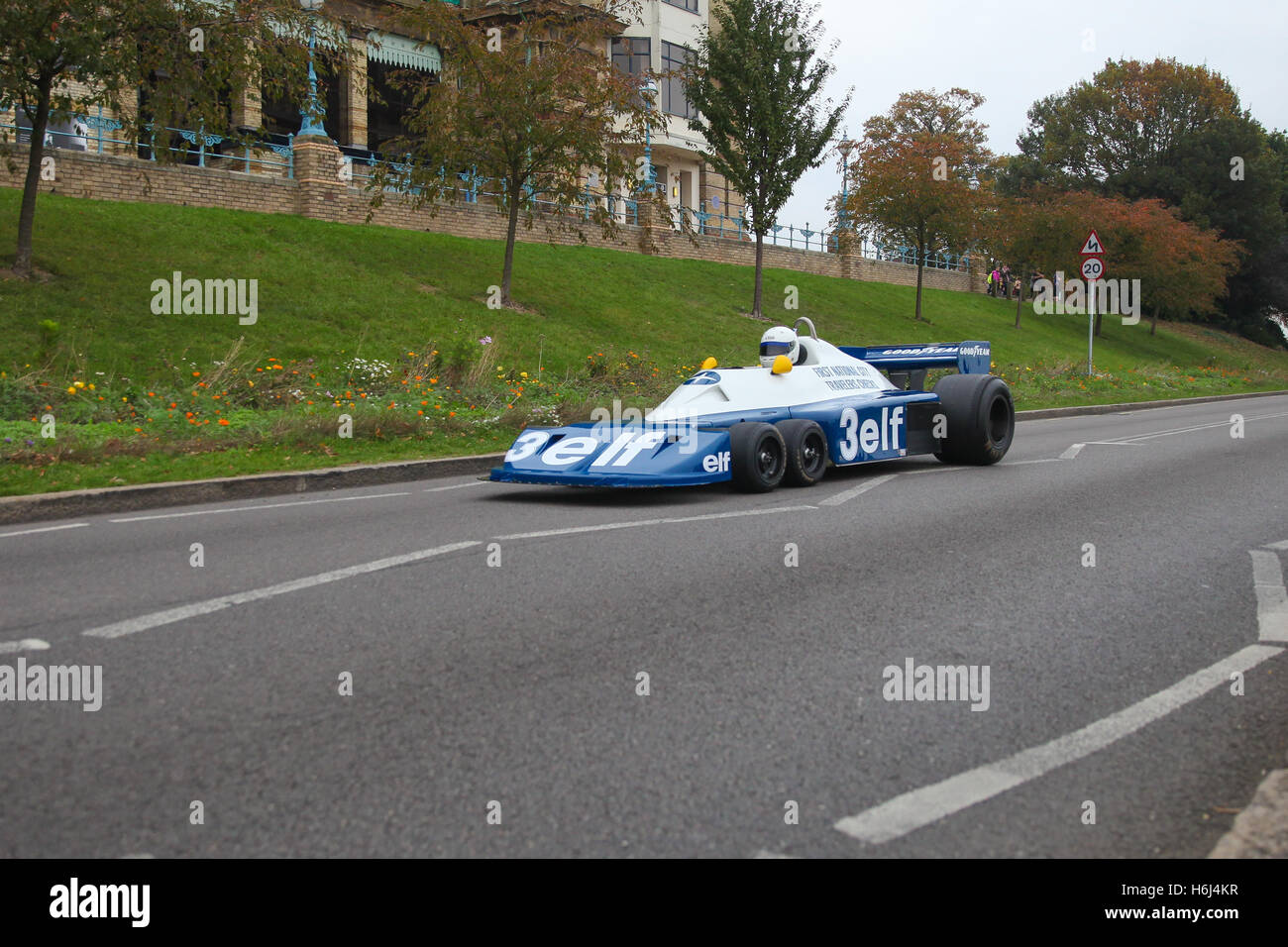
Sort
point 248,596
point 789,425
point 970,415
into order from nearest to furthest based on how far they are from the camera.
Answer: point 248,596
point 789,425
point 970,415

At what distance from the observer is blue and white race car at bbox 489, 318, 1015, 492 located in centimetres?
921

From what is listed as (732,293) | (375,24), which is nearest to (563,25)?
(732,293)

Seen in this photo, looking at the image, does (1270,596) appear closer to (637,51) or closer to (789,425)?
(789,425)

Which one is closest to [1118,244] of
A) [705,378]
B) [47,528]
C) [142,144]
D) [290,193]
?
[290,193]

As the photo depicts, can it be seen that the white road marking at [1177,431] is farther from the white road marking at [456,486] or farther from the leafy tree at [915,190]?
the leafy tree at [915,190]

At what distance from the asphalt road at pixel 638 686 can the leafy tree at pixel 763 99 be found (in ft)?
82.6

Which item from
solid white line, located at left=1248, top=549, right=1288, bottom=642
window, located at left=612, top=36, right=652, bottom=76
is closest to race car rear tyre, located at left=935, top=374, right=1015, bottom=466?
solid white line, located at left=1248, top=549, right=1288, bottom=642

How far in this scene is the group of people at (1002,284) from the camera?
5978 cm

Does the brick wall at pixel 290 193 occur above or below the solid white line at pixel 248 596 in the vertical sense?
above

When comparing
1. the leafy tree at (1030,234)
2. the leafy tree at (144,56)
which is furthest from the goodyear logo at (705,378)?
the leafy tree at (1030,234)

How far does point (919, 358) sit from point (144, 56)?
14248 mm

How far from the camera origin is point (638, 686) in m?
4.37

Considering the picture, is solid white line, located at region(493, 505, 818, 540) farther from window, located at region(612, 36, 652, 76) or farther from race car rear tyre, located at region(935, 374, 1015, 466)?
window, located at region(612, 36, 652, 76)
